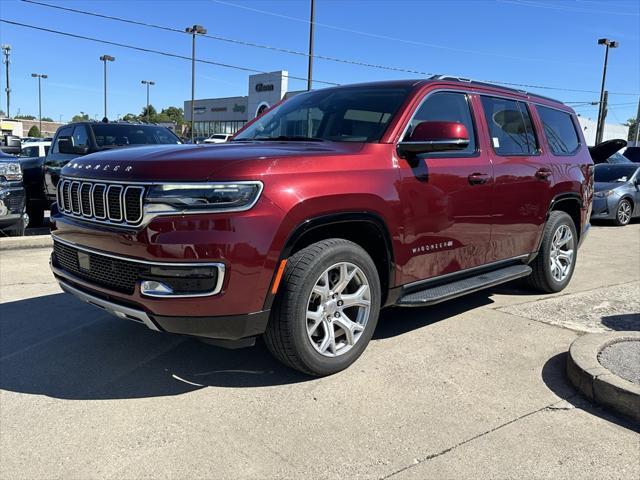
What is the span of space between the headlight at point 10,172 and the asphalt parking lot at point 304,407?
3.54m

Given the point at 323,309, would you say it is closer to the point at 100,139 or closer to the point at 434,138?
the point at 434,138

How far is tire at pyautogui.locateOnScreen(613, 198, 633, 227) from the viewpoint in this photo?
1316cm

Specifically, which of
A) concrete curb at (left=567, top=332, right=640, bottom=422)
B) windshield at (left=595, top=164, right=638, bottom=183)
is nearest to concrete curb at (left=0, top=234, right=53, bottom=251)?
concrete curb at (left=567, top=332, right=640, bottom=422)

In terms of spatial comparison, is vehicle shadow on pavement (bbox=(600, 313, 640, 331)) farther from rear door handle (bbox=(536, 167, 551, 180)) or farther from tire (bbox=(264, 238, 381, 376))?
tire (bbox=(264, 238, 381, 376))

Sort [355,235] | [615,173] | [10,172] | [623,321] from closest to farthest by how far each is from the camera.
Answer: [355,235], [623,321], [10,172], [615,173]

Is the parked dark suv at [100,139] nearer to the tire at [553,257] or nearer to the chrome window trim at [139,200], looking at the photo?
the tire at [553,257]

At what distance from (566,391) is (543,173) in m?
2.38

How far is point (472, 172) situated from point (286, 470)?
2732mm

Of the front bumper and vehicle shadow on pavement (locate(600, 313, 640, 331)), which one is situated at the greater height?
the front bumper

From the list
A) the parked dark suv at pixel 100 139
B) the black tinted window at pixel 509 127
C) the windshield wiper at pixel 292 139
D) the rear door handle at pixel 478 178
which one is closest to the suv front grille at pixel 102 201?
the windshield wiper at pixel 292 139

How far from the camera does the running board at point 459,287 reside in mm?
3975

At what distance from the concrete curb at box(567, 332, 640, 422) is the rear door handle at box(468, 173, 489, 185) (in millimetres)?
1385

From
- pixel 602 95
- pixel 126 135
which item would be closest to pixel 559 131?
pixel 126 135

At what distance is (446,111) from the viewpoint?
14.4ft
